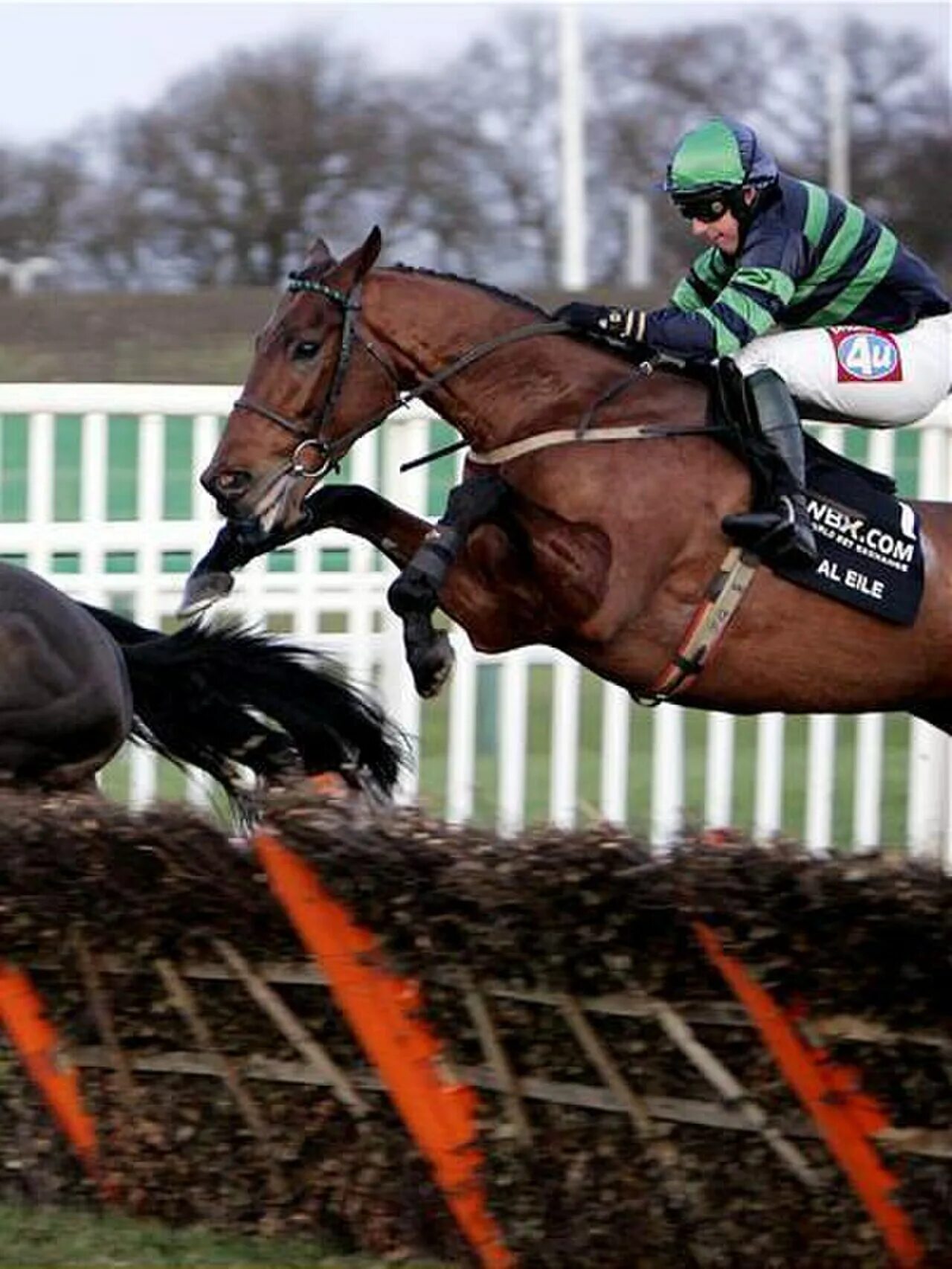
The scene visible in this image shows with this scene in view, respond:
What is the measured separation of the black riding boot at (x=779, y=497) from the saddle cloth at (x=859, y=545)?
54 mm

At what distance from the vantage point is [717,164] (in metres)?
4.74

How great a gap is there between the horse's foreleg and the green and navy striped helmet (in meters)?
0.67

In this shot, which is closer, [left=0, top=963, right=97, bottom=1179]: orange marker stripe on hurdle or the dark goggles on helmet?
[left=0, top=963, right=97, bottom=1179]: orange marker stripe on hurdle

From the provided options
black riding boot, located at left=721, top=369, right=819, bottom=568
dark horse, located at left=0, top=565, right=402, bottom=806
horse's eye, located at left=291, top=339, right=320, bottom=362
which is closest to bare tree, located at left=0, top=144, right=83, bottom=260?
dark horse, located at left=0, top=565, right=402, bottom=806

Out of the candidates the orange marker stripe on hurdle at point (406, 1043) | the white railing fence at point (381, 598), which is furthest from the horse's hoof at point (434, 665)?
the white railing fence at point (381, 598)

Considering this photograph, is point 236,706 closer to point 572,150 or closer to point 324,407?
point 324,407

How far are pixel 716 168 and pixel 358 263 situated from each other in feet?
2.23

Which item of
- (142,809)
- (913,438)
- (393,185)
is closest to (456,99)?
(393,185)

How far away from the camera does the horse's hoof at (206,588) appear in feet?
16.3

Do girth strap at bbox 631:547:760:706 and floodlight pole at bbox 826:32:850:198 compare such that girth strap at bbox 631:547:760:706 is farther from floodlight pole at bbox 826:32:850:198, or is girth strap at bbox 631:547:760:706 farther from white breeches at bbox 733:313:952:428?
floodlight pole at bbox 826:32:850:198

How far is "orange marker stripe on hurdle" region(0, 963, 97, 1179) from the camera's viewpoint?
411 cm

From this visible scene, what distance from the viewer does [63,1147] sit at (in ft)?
13.6

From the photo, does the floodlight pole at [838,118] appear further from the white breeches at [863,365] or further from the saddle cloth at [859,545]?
the saddle cloth at [859,545]

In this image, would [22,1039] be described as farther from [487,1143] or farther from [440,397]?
[440,397]
